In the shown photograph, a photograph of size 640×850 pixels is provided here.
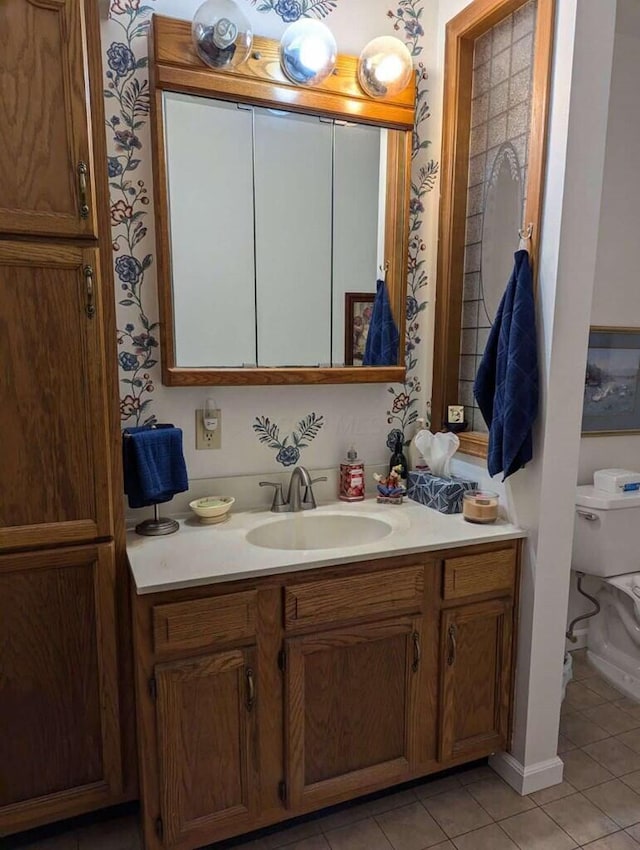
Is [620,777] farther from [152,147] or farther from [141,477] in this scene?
[152,147]

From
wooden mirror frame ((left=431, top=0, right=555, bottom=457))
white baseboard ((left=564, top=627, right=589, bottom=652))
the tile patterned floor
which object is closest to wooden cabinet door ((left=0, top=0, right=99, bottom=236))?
wooden mirror frame ((left=431, top=0, right=555, bottom=457))

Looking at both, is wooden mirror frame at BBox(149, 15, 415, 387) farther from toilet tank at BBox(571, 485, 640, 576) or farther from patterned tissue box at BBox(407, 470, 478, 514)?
toilet tank at BBox(571, 485, 640, 576)

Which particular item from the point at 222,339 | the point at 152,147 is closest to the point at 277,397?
the point at 222,339

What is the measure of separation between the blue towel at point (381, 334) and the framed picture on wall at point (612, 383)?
0.96 m

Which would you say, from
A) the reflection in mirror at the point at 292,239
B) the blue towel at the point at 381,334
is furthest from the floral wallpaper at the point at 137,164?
the blue towel at the point at 381,334

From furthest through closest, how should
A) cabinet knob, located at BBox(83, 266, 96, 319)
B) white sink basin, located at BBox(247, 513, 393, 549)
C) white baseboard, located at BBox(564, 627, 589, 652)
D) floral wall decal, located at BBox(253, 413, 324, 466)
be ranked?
white baseboard, located at BBox(564, 627, 589, 652)
floral wall decal, located at BBox(253, 413, 324, 466)
white sink basin, located at BBox(247, 513, 393, 549)
cabinet knob, located at BBox(83, 266, 96, 319)

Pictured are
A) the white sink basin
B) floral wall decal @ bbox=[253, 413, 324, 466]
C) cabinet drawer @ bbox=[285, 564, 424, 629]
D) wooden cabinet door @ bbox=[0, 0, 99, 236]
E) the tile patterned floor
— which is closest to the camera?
wooden cabinet door @ bbox=[0, 0, 99, 236]

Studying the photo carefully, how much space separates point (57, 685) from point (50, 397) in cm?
76

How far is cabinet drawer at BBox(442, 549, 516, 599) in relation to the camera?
1693 mm

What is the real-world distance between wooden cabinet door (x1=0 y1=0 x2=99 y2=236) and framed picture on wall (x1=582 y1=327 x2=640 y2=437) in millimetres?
2040

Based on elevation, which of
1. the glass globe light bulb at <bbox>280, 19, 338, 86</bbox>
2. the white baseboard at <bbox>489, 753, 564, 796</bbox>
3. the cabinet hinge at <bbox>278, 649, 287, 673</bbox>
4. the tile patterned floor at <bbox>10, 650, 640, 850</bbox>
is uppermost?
the glass globe light bulb at <bbox>280, 19, 338, 86</bbox>

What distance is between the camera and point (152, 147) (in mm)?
1671

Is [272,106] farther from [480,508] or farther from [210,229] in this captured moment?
[480,508]

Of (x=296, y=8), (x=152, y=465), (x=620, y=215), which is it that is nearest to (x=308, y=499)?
(x=152, y=465)
